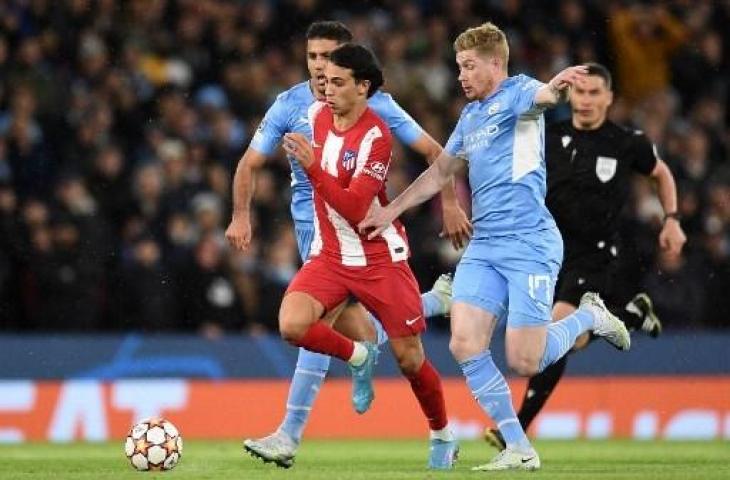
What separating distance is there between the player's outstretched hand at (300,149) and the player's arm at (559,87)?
126cm

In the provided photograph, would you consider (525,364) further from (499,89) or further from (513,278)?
(499,89)

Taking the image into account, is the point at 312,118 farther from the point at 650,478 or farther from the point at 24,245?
the point at 24,245

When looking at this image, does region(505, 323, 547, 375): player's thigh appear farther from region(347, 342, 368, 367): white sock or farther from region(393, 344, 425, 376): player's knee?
region(347, 342, 368, 367): white sock

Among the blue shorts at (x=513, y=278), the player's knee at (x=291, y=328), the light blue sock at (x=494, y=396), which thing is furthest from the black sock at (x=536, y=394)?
the player's knee at (x=291, y=328)

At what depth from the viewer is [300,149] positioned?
9000 millimetres

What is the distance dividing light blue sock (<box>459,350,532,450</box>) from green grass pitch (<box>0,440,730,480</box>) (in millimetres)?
274

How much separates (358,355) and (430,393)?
46 cm

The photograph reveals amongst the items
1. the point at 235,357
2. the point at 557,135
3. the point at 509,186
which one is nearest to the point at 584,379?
the point at 235,357

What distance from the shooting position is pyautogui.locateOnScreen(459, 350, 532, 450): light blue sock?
9.42 m

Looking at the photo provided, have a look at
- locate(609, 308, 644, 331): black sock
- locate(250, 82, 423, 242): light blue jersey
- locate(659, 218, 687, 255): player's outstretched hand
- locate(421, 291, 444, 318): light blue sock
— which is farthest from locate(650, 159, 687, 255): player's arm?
locate(250, 82, 423, 242): light blue jersey

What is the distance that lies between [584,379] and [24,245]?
5.03 m

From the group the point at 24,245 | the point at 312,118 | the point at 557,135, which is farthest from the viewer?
the point at 24,245

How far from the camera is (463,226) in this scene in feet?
32.9

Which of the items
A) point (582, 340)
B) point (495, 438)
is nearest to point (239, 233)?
point (495, 438)
